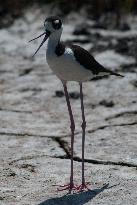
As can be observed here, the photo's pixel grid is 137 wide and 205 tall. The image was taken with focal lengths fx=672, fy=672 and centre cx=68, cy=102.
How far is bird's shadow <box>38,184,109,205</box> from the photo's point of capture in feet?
11.9

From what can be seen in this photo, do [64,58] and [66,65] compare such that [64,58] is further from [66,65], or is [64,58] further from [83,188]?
[83,188]

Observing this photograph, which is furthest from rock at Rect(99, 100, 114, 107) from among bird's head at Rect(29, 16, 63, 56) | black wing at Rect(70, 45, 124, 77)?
bird's head at Rect(29, 16, 63, 56)

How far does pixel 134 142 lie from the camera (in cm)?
460

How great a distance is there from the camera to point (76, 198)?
3.71 m

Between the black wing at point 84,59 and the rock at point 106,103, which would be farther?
the rock at point 106,103

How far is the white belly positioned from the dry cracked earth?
0.65m

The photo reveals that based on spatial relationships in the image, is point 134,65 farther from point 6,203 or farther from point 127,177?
point 6,203

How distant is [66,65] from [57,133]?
50.6 inches

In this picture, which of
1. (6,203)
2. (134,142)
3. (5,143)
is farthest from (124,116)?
(6,203)

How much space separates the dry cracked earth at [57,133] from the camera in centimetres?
378

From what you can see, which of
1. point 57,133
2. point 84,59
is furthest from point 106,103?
point 84,59

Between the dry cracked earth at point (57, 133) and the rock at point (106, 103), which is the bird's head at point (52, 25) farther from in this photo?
the rock at point (106, 103)

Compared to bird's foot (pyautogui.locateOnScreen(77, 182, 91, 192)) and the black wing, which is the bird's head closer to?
the black wing

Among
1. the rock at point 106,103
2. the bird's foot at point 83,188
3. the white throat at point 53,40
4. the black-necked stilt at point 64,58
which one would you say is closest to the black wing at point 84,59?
the black-necked stilt at point 64,58
